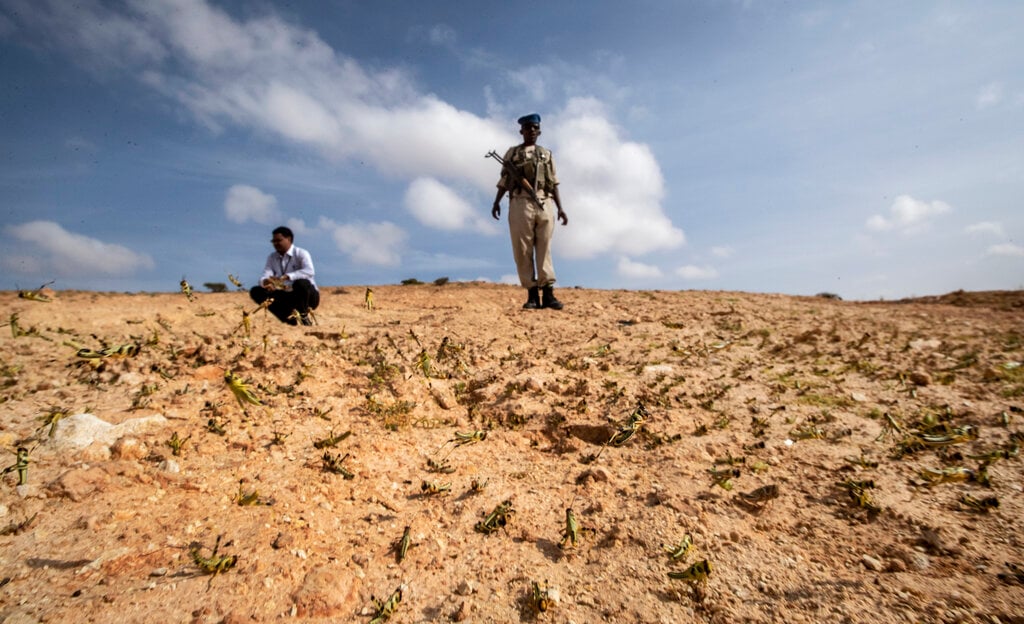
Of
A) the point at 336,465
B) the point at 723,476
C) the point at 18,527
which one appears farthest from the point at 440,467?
the point at 18,527

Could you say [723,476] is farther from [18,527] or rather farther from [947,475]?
[18,527]

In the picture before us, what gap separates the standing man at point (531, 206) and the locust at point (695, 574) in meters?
4.35

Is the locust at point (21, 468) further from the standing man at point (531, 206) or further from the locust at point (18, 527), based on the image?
the standing man at point (531, 206)

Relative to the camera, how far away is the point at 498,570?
1.77 m

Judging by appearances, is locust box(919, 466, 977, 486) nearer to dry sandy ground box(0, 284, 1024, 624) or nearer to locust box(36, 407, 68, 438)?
dry sandy ground box(0, 284, 1024, 624)

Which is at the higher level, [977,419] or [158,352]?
A: [158,352]

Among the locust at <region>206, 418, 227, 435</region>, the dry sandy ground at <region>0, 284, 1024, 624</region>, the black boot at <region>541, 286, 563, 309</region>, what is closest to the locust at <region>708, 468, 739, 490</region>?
the dry sandy ground at <region>0, 284, 1024, 624</region>

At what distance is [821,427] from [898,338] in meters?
2.44

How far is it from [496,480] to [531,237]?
13.1 feet

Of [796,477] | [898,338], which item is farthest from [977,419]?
[898,338]

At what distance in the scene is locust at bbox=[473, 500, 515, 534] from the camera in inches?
77.6

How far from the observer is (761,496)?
2.14 metres

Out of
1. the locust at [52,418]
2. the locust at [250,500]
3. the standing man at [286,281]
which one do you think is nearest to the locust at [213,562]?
the locust at [250,500]

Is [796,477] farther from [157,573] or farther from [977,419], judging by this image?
[157,573]
